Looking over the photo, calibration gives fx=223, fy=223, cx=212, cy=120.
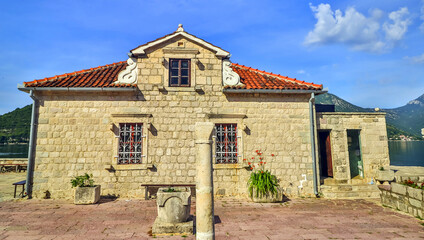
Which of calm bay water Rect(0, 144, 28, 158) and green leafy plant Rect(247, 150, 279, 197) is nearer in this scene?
green leafy plant Rect(247, 150, 279, 197)

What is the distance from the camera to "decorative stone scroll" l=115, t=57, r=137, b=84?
8.40 meters

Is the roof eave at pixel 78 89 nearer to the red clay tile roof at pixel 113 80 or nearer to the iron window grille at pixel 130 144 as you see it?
the red clay tile roof at pixel 113 80

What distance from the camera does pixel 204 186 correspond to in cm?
347

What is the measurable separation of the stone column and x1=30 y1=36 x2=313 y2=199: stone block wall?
467cm

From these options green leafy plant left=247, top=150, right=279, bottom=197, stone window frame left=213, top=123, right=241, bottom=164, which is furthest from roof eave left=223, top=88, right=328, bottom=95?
green leafy plant left=247, top=150, right=279, bottom=197

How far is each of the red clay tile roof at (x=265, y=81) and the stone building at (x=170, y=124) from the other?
0.08 meters

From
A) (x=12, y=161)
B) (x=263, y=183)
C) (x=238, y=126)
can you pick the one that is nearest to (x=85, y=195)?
(x=238, y=126)

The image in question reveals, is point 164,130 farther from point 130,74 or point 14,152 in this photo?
point 14,152

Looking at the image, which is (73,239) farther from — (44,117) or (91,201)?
(44,117)

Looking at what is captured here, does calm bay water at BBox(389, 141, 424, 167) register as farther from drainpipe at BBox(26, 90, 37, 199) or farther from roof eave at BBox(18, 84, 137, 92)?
drainpipe at BBox(26, 90, 37, 199)

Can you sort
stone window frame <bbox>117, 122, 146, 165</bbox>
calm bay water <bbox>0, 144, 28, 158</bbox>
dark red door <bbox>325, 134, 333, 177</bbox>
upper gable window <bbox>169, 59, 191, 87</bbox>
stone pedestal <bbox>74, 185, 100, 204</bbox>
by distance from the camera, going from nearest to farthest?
stone pedestal <bbox>74, 185, 100, 204</bbox> < stone window frame <bbox>117, 122, 146, 165</bbox> < upper gable window <bbox>169, 59, 191, 87</bbox> < dark red door <bbox>325, 134, 333, 177</bbox> < calm bay water <bbox>0, 144, 28, 158</bbox>

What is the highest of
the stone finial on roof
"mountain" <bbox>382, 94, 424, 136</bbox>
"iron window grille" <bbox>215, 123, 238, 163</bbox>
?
"mountain" <bbox>382, 94, 424, 136</bbox>

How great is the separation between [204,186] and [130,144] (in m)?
5.48

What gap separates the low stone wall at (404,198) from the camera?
591 centimetres
